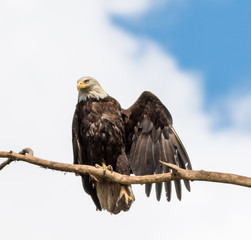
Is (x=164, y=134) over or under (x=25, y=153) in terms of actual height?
over

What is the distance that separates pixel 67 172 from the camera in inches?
245

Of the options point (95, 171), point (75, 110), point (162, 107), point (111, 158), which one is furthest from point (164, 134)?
point (95, 171)

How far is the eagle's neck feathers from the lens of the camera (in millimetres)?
8703

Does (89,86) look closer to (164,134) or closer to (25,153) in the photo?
(164,134)

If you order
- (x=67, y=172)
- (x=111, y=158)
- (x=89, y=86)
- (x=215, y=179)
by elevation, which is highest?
(x=89, y=86)

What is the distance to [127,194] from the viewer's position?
26.7ft

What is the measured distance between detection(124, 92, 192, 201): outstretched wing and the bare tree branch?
2.05 metres

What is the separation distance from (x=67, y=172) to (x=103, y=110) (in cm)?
241

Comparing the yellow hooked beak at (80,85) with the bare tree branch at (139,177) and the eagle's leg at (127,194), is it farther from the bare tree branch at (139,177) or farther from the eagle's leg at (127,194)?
the bare tree branch at (139,177)

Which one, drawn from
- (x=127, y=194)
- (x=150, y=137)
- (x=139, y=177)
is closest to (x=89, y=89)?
(x=150, y=137)

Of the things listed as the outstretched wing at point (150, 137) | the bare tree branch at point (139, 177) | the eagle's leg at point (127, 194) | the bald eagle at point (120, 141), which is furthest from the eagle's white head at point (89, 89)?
the bare tree branch at point (139, 177)

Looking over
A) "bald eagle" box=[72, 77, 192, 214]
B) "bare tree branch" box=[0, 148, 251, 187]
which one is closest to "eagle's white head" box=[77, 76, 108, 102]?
"bald eagle" box=[72, 77, 192, 214]

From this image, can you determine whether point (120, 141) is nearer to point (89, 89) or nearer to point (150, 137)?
point (150, 137)

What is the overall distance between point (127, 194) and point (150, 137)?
3.54ft
